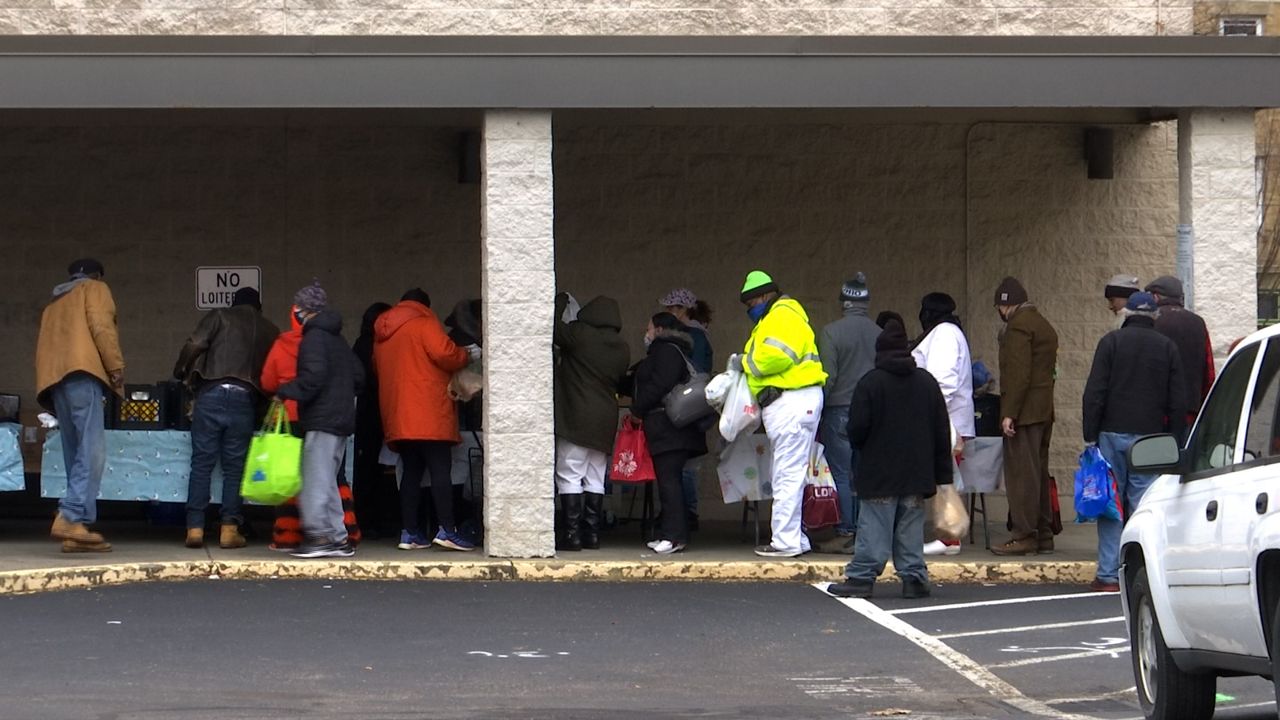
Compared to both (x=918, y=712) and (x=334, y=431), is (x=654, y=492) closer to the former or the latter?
(x=334, y=431)

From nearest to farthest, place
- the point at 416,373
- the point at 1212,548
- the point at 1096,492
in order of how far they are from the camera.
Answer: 1. the point at 1212,548
2. the point at 1096,492
3. the point at 416,373

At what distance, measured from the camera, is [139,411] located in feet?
45.8

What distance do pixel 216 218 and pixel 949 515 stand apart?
6641 millimetres

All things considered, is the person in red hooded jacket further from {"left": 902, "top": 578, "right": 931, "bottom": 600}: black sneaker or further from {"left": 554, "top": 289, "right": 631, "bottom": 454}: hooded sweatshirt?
{"left": 902, "top": 578, "right": 931, "bottom": 600}: black sneaker

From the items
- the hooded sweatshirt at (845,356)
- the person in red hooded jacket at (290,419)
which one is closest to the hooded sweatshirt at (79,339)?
the person in red hooded jacket at (290,419)

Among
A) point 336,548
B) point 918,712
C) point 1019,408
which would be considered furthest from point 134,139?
point 918,712

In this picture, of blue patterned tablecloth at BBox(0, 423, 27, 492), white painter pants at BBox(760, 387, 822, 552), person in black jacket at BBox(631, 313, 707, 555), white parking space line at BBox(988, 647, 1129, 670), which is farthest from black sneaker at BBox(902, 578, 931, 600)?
blue patterned tablecloth at BBox(0, 423, 27, 492)

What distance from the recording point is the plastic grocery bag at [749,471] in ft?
45.2

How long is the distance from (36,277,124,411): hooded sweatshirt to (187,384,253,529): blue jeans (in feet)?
2.23

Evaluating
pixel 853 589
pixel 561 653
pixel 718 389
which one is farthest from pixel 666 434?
pixel 561 653

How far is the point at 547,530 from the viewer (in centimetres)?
1300

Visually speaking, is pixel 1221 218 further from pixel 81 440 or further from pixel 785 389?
pixel 81 440

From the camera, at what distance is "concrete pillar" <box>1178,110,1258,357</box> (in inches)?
518

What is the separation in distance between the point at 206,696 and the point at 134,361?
758 cm
